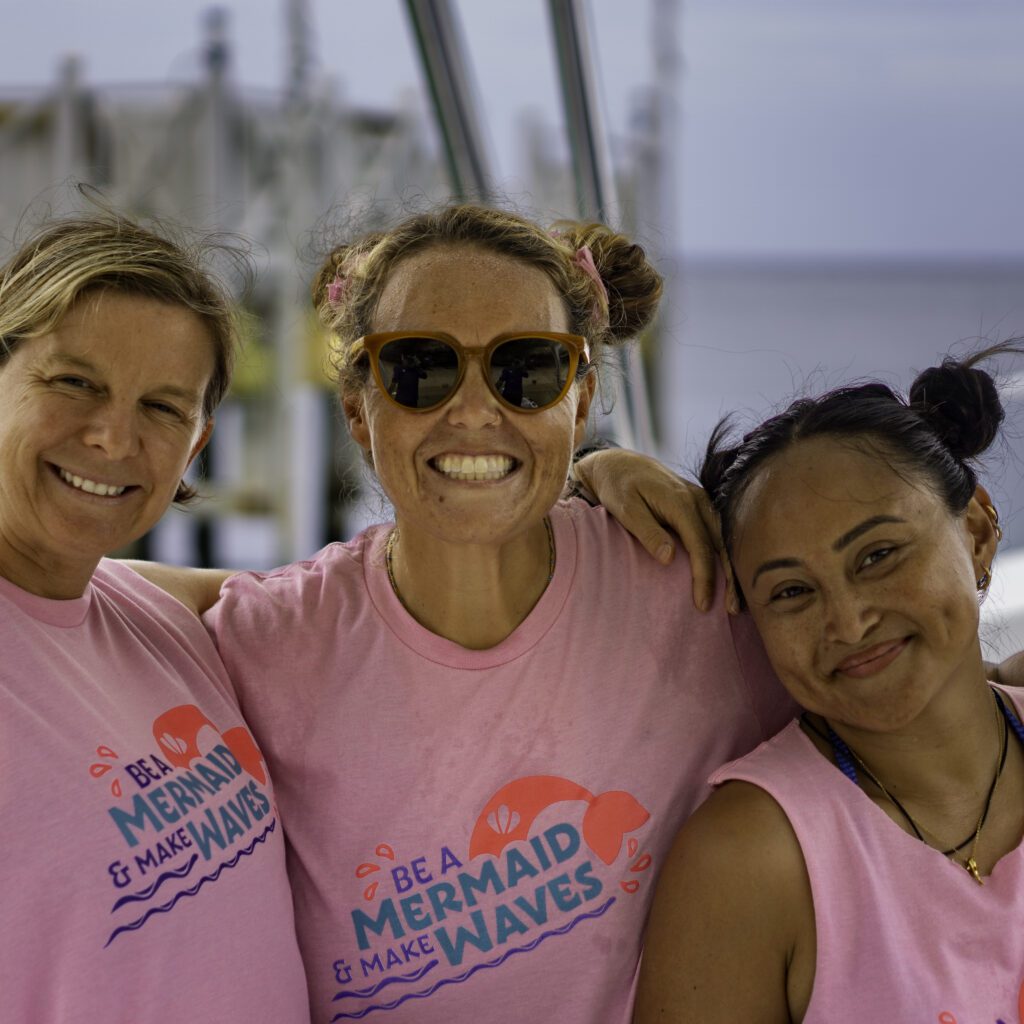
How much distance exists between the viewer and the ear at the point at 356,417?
184cm

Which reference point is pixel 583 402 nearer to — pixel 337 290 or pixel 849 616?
pixel 337 290

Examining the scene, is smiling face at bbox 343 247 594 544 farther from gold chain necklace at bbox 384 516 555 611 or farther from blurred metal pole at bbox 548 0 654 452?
blurred metal pole at bbox 548 0 654 452

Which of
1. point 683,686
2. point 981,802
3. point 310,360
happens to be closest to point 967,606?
point 981,802

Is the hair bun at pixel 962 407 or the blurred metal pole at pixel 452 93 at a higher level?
the blurred metal pole at pixel 452 93

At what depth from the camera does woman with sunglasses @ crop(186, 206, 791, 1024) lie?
1616 mm

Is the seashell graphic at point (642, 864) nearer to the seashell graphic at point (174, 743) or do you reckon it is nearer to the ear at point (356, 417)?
the seashell graphic at point (174, 743)

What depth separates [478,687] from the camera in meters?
1.70

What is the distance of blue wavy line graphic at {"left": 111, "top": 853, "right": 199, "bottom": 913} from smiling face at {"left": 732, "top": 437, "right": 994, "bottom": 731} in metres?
0.72

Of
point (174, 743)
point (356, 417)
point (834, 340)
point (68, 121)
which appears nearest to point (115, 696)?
point (174, 743)

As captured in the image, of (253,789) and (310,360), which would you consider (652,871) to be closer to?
(253,789)

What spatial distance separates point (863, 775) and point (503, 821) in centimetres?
45

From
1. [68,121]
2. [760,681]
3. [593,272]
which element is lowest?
[760,681]

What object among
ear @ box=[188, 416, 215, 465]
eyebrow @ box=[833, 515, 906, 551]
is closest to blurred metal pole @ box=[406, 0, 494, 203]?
ear @ box=[188, 416, 215, 465]

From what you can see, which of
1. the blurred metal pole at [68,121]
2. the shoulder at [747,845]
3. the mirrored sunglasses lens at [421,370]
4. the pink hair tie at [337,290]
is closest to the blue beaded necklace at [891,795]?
the shoulder at [747,845]
